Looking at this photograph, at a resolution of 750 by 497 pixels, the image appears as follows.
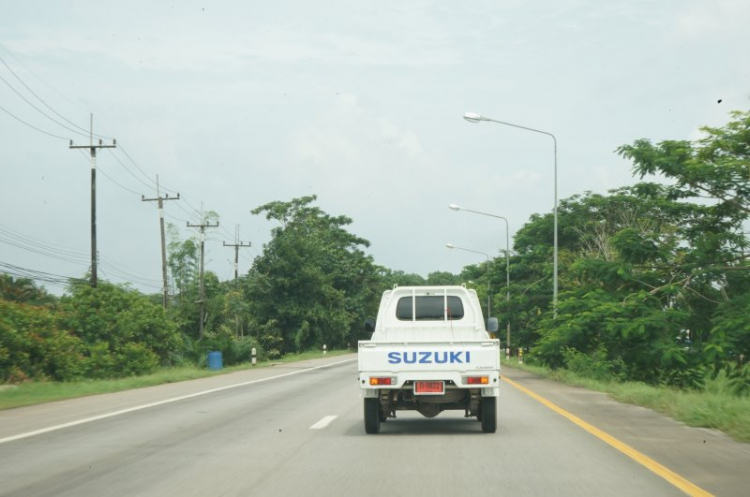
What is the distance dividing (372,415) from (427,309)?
2828 millimetres

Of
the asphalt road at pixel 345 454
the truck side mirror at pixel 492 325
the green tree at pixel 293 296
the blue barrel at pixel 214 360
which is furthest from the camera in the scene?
the green tree at pixel 293 296

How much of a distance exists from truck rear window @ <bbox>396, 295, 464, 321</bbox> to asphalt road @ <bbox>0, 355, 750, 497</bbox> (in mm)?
1630

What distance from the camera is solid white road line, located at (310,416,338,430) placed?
41.1ft

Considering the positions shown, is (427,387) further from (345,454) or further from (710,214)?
(710,214)

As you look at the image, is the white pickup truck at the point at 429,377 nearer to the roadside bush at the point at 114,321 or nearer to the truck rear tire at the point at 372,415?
the truck rear tire at the point at 372,415

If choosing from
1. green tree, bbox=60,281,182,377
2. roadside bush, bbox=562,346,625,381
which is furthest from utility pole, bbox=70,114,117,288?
roadside bush, bbox=562,346,625,381

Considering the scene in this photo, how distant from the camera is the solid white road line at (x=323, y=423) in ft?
41.1

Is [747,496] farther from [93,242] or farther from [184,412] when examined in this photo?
[93,242]

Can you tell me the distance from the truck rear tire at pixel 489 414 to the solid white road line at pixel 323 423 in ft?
7.76

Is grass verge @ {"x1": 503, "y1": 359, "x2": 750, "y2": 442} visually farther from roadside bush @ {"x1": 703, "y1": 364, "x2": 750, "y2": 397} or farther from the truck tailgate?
the truck tailgate

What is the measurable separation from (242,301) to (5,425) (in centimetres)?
5356

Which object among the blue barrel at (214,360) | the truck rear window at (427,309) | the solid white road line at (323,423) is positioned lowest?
the blue barrel at (214,360)

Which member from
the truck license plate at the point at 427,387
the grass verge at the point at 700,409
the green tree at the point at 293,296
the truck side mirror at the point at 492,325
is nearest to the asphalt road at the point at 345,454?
the grass verge at the point at 700,409

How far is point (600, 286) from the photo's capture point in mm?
25875
